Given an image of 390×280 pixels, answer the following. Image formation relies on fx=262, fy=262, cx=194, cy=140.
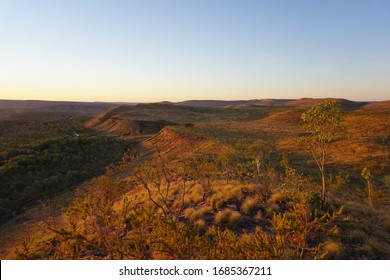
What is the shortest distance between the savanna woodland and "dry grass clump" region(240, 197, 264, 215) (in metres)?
0.10

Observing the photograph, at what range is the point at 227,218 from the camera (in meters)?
11.0

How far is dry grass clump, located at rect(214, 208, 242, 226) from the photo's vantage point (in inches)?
420

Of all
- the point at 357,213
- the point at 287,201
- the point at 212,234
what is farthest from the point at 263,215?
the point at 357,213

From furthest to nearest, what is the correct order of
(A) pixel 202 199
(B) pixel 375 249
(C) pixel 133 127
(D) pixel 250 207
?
(C) pixel 133 127 → (A) pixel 202 199 → (D) pixel 250 207 → (B) pixel 375 249

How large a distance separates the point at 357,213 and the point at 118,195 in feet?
49.2

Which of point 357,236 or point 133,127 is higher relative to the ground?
point 133,127

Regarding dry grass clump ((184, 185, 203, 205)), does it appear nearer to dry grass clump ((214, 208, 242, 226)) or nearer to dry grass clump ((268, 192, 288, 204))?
dry grass clump ((214, 208, 242, 226))

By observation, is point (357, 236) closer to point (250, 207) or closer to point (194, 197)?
point (250, 207)

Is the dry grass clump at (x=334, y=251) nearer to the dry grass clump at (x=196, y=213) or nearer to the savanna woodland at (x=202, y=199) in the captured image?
the savanna woodland at (x=202, y=199)

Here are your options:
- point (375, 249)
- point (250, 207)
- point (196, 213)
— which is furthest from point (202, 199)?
point (375, 249)

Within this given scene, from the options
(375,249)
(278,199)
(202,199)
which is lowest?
(375,249)

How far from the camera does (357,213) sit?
1261cm

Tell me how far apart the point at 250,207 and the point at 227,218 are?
149 centimetres
